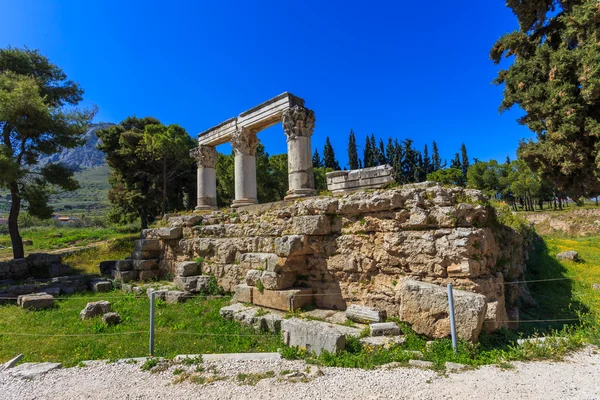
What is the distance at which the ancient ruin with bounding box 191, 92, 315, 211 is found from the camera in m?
11.3

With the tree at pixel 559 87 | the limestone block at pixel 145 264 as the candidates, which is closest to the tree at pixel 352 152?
the tree at pixel 559 87

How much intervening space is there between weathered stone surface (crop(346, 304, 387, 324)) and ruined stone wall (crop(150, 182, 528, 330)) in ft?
0.97

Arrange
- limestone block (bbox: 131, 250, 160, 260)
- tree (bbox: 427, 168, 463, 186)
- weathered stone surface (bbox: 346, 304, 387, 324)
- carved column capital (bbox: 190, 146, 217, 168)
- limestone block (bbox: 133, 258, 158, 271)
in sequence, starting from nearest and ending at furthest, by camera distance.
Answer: weathered stone surface (bbox: 346, 304, 387, 324) < limestone block (bbox: 133, 258, 158, 271) < limestone block (bbox: 131, 250, 160, 260) < carved column capital (bbox: 190, 146, 217, 168) < tree (bbox: 427, 168, 463, 186)

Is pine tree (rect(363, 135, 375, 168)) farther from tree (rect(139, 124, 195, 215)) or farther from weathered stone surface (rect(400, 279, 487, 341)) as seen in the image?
weathered stone surface (rect(400, 279, 487, 341))

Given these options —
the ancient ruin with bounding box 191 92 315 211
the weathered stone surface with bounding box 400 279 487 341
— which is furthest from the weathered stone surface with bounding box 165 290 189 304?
the weathered stone surface with bounding box 400 279 487 341

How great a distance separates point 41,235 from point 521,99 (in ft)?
119

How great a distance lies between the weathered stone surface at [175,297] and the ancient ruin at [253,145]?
4.05m

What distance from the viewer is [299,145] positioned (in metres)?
11.3

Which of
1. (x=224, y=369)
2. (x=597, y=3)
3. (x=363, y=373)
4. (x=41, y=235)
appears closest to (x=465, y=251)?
(x=363, y=373)

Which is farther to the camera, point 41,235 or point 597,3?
point 41,235

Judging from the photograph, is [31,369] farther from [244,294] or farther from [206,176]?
[206,176]

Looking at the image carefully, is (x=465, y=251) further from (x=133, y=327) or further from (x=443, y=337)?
(x=133, y=327)

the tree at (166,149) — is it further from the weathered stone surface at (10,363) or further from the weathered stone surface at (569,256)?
the weathered stone surface at (569,256)

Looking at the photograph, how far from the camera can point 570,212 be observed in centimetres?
3203
